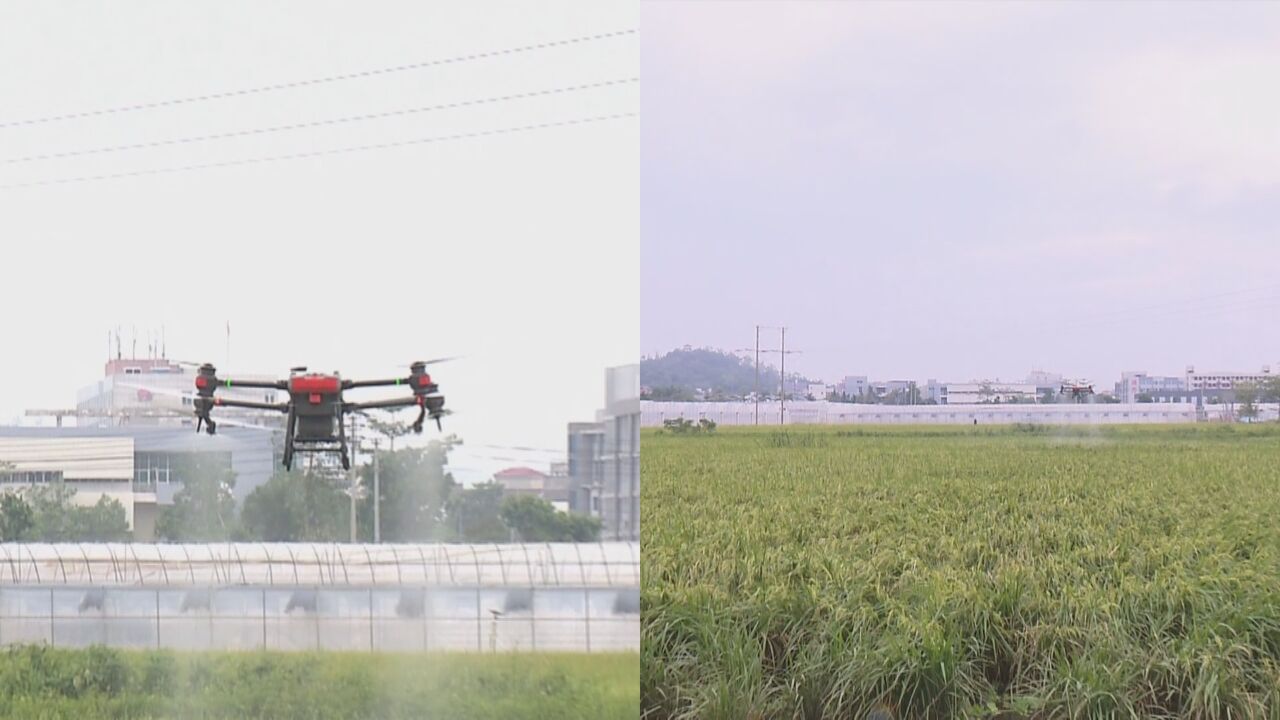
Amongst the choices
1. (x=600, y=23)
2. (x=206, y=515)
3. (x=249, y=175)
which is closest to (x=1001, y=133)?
(x=600, y=23)

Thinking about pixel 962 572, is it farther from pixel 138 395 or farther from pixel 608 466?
pixel 138 395

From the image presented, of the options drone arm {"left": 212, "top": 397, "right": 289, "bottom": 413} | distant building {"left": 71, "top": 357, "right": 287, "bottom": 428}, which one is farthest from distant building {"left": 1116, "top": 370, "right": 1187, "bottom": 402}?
distant building {"left": 71, "top": 357, "right": 287, "bottom": 428}

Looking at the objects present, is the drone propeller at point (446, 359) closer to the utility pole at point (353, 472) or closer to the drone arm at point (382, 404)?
the drone arm at point (382, 404)

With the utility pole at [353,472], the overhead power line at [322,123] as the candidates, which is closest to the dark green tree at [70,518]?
the utility pole at [353,472]

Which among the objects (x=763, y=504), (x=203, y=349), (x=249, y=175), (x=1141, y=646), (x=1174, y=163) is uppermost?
(x=1174, y=163)

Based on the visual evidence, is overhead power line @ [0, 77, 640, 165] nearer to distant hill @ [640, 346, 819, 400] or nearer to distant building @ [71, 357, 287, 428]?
distant building @ [71, 357, 287, 428]

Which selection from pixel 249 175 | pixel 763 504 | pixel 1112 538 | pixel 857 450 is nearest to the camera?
pixel 249 175

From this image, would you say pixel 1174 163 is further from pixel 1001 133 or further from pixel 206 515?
pixel 206 515
